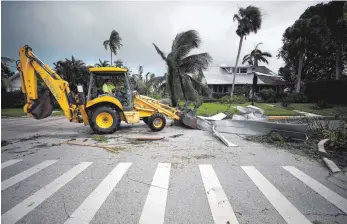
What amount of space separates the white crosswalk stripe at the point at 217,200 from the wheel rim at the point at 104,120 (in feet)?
17.3

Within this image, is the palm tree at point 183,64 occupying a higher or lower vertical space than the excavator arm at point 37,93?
higher

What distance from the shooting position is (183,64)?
64.7 ft

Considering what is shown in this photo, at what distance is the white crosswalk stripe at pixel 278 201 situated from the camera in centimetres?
306

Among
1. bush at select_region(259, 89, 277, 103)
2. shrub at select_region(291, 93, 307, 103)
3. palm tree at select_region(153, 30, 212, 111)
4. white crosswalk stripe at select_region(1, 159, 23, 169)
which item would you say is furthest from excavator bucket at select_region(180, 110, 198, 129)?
bush at select_region(259, 89, 277, 103)

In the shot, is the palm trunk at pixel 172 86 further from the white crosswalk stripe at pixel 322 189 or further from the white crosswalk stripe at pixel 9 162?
the white crosswalk stripe at pixel 322 189

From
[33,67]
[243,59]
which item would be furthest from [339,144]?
[243,59]

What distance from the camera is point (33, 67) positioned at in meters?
8.45

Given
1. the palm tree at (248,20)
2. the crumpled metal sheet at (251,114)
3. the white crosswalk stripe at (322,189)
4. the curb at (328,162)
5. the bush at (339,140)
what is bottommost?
the white crosswalk stripe at (322,189)

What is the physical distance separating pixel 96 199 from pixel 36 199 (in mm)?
1026

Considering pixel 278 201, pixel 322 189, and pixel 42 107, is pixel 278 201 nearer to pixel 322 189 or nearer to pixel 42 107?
pixel 322 189

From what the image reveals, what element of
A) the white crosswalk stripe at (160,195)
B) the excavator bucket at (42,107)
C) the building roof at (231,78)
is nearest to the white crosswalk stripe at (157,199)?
the white crosswalk stripe at (160,195)

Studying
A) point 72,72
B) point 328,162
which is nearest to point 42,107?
point 328,162

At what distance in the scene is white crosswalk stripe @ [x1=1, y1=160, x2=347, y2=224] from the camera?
3067 mm

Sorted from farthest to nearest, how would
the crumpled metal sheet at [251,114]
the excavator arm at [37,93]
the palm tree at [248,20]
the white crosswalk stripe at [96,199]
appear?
1. the palm tree at [248,20]
2. the crumpled metal sheet at [251,114]
3. the excavator arm at [37,93]
4. the white crosswalk stripe at [96,199]
